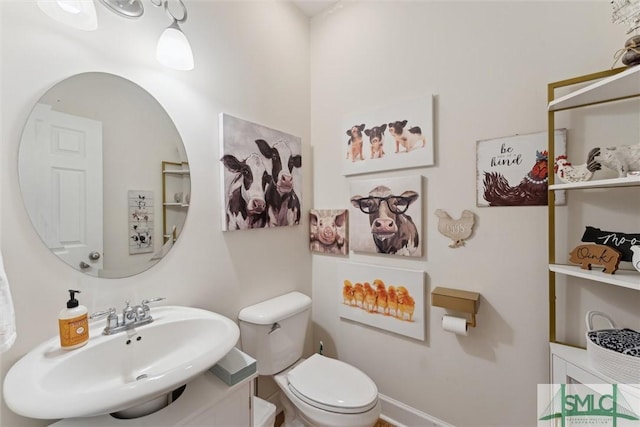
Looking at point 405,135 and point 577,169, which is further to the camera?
point 405,135

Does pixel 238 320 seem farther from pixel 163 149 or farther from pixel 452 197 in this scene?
pixel 452 197

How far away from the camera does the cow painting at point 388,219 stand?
149 centimetres

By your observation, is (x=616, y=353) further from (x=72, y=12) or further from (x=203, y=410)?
(x=72, y=12)

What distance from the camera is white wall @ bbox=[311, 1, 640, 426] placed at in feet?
3.65

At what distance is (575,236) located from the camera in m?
1.10

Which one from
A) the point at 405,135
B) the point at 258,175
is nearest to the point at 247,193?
the point at 258,175

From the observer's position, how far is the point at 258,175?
1.53 metres

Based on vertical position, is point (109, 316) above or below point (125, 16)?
below

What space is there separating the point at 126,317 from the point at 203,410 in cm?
44

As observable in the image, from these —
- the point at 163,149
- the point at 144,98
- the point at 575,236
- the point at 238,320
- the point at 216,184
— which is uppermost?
the point at 144,98

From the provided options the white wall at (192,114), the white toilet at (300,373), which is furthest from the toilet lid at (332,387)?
the white wall at (192,114)

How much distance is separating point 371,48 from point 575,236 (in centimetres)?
147

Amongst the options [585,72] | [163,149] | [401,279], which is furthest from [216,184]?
[585,72]

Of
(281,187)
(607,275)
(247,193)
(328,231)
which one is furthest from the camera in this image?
(328,231)
